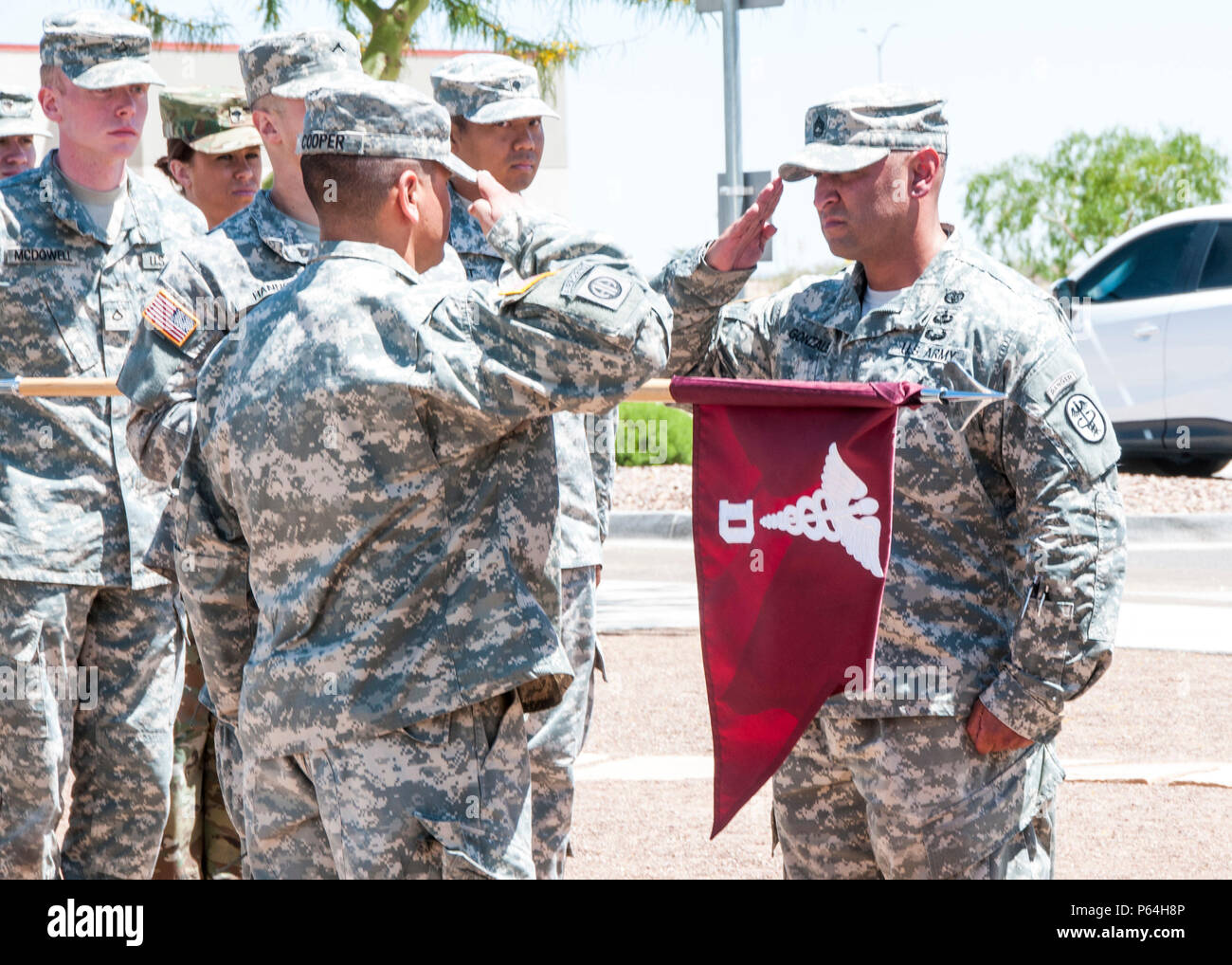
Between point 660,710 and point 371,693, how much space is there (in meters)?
4.97

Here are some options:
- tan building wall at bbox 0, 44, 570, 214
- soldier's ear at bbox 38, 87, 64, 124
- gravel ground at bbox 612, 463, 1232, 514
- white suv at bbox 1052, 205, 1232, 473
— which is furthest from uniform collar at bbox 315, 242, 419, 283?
tan building wall at bbox 0, 44, 570, 214

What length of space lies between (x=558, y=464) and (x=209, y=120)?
206 cm

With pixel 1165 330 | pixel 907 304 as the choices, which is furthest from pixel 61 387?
pixel 1165 330

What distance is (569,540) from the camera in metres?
4.58

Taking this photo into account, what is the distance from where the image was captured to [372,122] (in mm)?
2979

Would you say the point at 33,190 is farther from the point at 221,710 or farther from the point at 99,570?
the point at 221,710

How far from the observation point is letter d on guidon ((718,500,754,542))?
141 inches

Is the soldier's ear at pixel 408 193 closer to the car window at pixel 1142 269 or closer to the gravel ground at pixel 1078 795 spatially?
the gravel ground at pixel 1078 795

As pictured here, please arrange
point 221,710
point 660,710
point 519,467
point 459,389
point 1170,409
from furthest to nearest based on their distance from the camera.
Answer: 1. point 1170,409
2. point 660,710
3. point 221,710
4. point 519,467
5. point 459,389

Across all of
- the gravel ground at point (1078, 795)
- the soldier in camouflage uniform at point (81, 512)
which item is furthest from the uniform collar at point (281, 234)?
the gravel ground at point (1078, 795)

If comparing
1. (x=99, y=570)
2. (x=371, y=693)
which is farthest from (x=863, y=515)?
(x=99, y=570)

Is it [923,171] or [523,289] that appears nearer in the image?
[523,289]

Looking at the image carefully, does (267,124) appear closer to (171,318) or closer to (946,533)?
(171,318)

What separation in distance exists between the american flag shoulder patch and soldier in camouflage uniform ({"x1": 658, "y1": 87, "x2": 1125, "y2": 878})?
1.19 m
